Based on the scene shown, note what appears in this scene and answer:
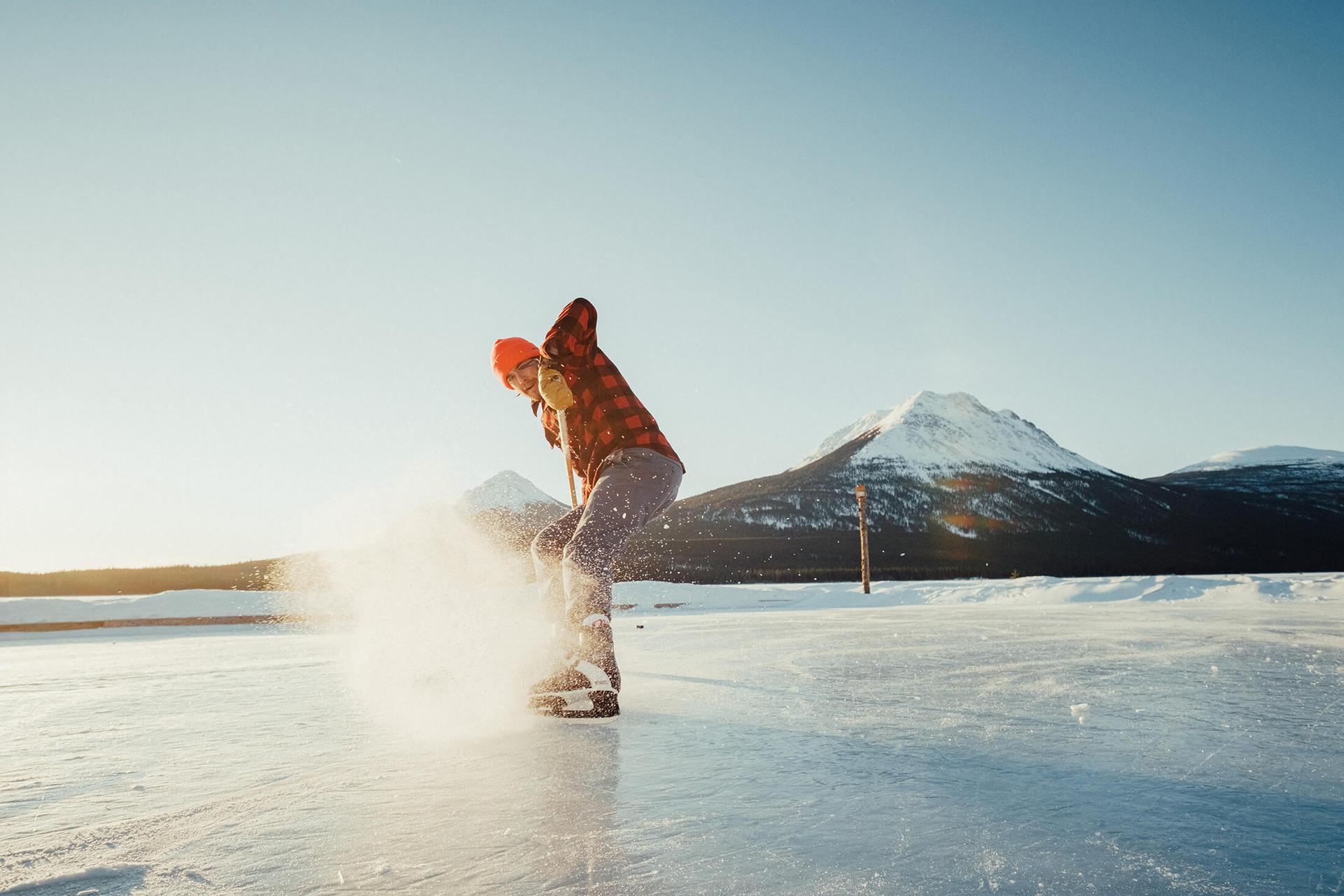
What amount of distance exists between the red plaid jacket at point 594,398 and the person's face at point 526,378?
13.4 inches

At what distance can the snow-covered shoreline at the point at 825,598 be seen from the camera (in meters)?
11.8

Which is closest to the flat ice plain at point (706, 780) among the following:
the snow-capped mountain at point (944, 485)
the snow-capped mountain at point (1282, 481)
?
the snow-capped mountain at point (944, 485)

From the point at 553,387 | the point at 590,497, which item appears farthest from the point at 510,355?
the point at 590,497

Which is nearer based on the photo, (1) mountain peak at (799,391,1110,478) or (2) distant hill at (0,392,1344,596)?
(2) distant hill at (0,392,1344,596)

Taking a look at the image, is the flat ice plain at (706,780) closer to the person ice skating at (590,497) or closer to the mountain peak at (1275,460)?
the person ice skating at (590,497)

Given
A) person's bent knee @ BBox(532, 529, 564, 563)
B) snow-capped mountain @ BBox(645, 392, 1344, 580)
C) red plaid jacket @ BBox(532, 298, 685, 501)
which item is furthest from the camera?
snow-capped mountain @ BBox(645, 392, 1344, 580)

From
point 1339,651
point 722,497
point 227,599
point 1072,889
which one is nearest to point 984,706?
point 1072,889

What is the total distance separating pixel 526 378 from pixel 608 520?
3.12 ft

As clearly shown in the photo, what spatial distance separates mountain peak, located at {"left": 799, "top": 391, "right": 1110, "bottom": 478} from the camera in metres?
137

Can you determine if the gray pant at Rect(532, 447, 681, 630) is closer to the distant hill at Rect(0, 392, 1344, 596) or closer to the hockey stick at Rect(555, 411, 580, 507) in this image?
the hockey stick at Rect(555, 411, 580, 507)

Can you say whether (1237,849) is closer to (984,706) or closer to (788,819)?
(788,819)

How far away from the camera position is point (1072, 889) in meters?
1.14

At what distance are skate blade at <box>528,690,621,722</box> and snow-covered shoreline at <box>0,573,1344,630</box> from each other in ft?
36.8

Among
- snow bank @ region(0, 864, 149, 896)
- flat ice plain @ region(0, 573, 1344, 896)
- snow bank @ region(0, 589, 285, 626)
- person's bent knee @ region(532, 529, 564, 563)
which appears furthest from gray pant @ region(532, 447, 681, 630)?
snow bank @ region(0, 589, 285, 626)
